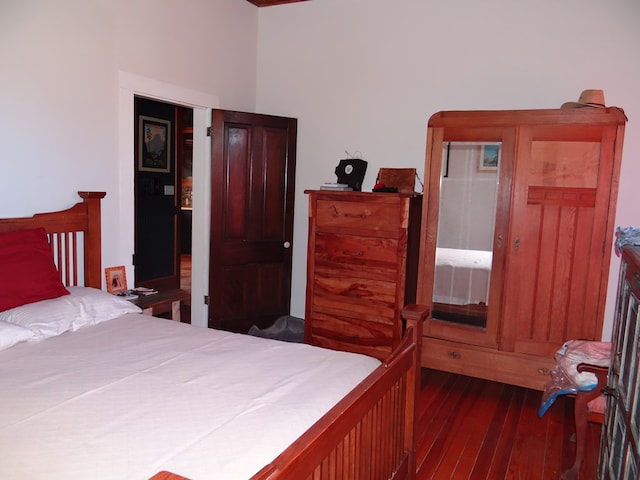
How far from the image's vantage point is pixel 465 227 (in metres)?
3.33

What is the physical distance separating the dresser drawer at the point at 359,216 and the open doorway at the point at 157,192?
86.7 inches

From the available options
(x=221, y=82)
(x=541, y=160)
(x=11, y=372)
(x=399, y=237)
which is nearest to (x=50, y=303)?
(x=11, y=372)

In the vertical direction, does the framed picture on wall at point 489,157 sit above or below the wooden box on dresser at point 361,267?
above

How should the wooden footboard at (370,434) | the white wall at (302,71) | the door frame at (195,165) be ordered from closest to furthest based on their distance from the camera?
the wooden footboard at (370,434) < the white wall at (302,71) < the door frame at (195,165)

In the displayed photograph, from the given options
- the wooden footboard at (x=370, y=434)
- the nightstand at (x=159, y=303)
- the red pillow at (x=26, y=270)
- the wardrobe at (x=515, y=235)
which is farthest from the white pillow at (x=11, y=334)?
the wardrobe at (x=515, y=235)

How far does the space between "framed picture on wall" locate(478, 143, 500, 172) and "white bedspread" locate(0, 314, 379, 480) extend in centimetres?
181

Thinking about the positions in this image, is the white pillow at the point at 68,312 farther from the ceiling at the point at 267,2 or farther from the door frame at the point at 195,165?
the ceiling at the point at 267,2

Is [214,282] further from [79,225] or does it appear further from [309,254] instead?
[79,225]

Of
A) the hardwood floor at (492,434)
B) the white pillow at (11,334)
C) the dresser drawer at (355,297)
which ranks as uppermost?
the white pillow at (11,334)

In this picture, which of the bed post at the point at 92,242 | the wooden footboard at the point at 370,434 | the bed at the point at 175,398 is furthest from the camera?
the bed post at the point at 92,242

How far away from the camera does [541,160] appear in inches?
121

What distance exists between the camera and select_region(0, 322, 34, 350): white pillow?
1.95 m

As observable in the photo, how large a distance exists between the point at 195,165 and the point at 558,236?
8.99 feet

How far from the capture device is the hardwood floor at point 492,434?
2393 millimetres
